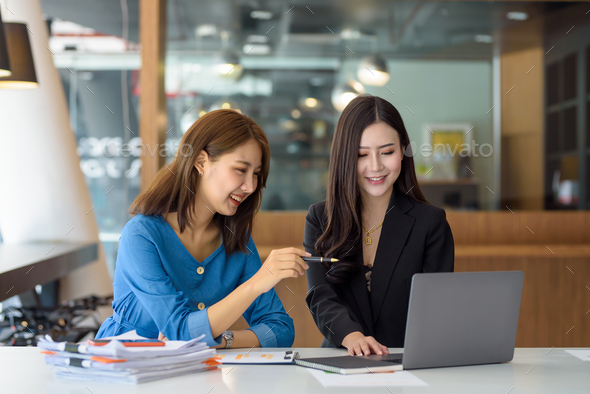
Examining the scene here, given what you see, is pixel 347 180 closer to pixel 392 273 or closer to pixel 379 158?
pixel 379 158

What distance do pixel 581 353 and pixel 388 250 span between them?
0.58 meters

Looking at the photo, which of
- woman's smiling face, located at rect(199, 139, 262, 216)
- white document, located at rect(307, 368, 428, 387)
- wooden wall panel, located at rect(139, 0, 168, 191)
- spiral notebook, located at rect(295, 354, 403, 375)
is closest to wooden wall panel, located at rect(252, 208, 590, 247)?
wooden wall panel, located at rect(139, 0, 168, 191)

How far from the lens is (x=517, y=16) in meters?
5.64

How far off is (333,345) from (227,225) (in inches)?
18.7

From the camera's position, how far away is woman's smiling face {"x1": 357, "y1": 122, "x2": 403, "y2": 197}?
5.42ft

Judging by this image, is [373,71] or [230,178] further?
[373,71]

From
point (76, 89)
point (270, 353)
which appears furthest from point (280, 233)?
point (76, 89)

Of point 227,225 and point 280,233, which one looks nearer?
point 227,225

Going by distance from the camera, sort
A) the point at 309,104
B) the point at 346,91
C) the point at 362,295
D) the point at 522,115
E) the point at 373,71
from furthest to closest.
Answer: the point at 309,104 → the point at 522,115 → the point at 346,91 → the point at 373,71 → the point at 362,295

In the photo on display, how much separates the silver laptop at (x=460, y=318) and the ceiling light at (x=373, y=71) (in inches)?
190

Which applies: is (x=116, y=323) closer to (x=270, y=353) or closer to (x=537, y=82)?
(x=270, y=353)

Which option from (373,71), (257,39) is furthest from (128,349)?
(257,39)

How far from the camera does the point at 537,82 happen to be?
5953 millimetres

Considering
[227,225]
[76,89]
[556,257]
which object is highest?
[76,89]
